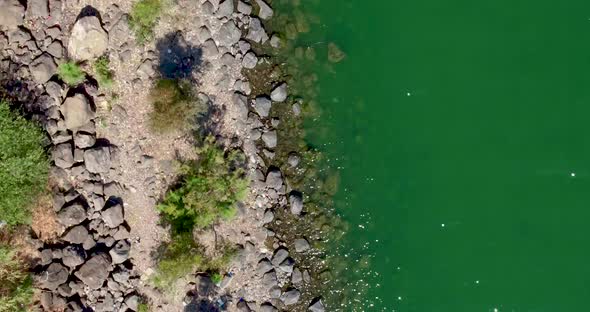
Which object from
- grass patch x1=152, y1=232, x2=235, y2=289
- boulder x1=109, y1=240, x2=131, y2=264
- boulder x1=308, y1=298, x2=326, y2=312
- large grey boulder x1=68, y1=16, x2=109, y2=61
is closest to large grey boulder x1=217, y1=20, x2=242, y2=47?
large grey boulder x1=68, y1=16, x2=109, y2=61

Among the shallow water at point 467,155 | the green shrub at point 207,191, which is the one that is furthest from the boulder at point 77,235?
the shallow water at point 467,155

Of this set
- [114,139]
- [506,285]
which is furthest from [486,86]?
[114,139]

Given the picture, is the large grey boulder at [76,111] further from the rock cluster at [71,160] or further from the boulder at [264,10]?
the boulder at [264,10]

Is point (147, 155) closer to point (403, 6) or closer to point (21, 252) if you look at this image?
point (21, 252)

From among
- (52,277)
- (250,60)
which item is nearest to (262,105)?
(250,60)

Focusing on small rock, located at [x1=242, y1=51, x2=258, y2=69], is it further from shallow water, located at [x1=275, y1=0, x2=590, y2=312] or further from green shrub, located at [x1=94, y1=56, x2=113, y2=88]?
green shrub, located at [x1=94, y1=56, x2=113, y2=88]

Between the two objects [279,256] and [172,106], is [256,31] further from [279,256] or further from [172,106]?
[279,256]
